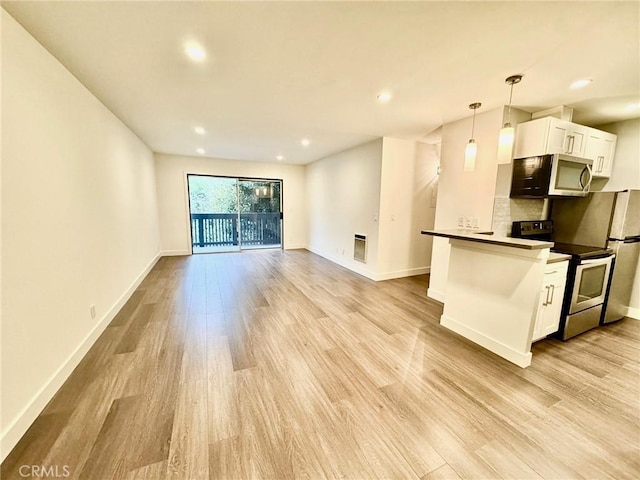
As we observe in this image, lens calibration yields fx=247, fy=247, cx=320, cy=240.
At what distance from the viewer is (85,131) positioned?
240 centimetres

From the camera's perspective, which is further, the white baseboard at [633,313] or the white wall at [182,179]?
the white wall at [182,179]

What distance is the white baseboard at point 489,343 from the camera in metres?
2.14

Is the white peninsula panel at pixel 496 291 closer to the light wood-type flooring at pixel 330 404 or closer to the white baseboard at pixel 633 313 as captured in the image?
the light wood-type flooring at pixel 330 404

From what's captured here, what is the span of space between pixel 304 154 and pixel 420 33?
13.7 feet

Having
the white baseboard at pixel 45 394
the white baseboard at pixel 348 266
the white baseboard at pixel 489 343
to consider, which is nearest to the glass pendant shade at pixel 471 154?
the white baseboard at pixel 489 343

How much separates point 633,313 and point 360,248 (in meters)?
3.71

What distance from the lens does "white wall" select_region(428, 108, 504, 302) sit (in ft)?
9.59

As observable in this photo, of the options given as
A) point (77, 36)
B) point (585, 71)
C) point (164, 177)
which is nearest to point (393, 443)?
point (585, 71)

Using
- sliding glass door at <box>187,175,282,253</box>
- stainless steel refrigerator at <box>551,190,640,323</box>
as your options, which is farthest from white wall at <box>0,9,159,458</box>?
stainless steel refrigerator at <box>551,190,640,323</box>

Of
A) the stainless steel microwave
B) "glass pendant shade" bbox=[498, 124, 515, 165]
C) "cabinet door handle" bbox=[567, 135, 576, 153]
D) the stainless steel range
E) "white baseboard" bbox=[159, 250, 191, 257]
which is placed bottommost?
"white baseboard" bbox=[159, 250, 191, 257]

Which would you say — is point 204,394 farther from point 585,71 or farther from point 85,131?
point 585,71

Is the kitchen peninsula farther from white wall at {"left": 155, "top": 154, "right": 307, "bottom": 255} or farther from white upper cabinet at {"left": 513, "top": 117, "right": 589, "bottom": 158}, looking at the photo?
white wall at {"left": 155, "top": 154, "right": 307, "bottom": 255}

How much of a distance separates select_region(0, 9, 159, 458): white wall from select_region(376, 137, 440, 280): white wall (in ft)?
12.5

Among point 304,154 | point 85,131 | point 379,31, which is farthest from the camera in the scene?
point 304,154
